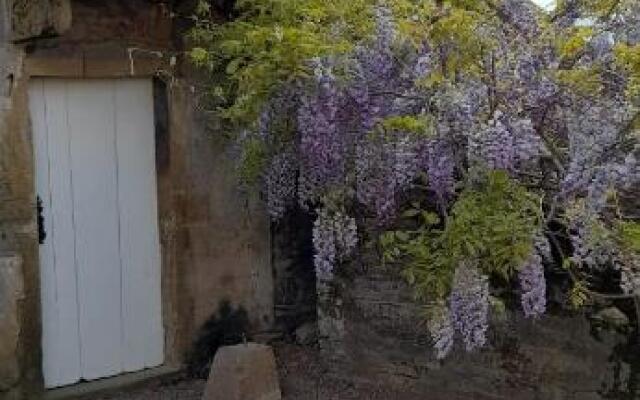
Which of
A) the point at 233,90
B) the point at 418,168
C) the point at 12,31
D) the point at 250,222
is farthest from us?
the point at 250,222

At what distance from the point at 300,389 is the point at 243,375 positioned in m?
0.64

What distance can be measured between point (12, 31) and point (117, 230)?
1478 millimetres

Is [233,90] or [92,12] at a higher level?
[92,12]

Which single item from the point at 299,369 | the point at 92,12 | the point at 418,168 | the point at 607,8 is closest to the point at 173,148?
the point at 92,12

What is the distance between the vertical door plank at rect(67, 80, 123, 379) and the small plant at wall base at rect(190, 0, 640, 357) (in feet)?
4.19

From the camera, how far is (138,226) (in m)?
6.36

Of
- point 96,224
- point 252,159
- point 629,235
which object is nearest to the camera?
point 629,235

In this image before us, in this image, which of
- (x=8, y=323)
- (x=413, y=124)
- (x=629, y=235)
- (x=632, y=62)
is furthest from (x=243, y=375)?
(x=632, y=62)

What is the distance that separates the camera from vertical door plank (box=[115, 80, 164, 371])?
6266 mm

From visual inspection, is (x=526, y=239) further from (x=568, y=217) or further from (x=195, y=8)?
(x=195, y=8)

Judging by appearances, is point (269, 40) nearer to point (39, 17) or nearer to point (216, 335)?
point (39, 17)

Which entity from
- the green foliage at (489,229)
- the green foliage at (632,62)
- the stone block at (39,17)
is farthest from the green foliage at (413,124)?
the stone block at (39,17)

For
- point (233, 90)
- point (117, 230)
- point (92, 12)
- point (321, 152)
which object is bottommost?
point (117, 230)

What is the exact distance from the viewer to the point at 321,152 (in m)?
4.82
